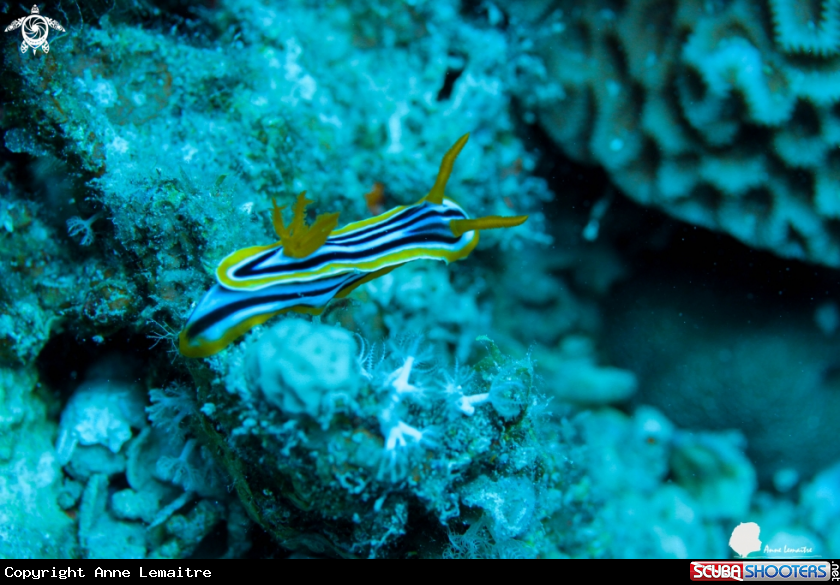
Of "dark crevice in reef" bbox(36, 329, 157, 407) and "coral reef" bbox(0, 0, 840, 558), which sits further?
"dark crevice in reef" bbox(36, 329, 157, 407)

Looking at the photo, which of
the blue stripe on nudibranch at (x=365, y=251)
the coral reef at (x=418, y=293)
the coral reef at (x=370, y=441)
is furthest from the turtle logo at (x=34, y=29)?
the coral reef at (x=370, y=441)

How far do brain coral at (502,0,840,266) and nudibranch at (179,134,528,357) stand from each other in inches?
68.2

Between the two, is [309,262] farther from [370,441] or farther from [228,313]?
[370,441]

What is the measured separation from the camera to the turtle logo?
2.63m

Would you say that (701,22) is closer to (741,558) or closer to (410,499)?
(410,499)

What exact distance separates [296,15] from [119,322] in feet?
8.73

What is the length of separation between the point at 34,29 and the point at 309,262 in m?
2.15

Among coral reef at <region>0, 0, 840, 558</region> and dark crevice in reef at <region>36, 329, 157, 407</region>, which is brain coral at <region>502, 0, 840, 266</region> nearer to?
coral reef at <region>0, 0, 840, 558</region>

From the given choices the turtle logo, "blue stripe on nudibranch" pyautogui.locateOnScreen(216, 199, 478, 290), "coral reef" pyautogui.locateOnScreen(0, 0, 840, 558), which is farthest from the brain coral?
the turtle logo

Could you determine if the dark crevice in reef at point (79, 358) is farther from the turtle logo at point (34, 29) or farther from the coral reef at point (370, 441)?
the turtle logo at point (34, 29)

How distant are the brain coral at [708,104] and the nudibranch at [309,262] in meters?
1.73

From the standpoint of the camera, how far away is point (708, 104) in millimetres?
3348

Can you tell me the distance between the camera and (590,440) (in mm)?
4523

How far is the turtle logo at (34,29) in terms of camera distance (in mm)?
2633
